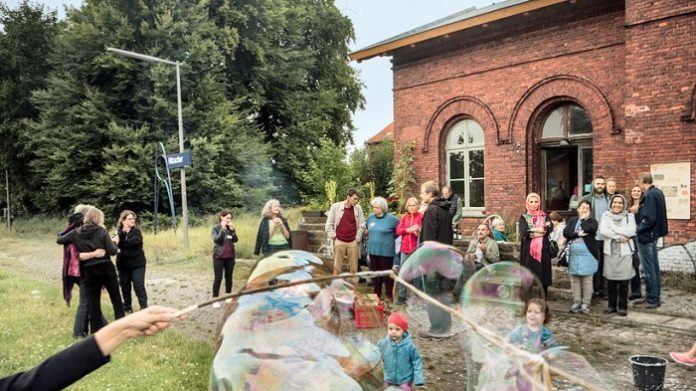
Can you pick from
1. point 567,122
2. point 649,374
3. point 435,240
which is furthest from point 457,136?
point 649,374

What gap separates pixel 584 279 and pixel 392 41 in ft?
36.6

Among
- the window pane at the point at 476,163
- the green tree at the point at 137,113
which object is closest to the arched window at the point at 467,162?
the window pane at the point at 476,163

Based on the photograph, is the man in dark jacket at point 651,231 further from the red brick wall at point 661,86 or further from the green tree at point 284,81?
the green tree at point 284,81

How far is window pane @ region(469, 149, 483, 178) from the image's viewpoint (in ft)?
56.3

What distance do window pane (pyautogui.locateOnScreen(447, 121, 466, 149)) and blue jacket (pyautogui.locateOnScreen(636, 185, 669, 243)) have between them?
8571 mm

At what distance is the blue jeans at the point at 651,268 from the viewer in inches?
362

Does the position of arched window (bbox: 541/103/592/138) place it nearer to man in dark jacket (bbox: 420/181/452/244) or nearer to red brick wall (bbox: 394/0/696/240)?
red brick wall (bbox: 394/0/696/240)

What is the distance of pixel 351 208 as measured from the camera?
33.7 ft

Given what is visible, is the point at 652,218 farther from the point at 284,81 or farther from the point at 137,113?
the point at 284,81

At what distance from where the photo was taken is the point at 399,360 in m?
4.39

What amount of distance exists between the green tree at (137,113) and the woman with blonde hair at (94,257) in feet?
63.5

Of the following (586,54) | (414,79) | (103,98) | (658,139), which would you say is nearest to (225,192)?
(103,98)

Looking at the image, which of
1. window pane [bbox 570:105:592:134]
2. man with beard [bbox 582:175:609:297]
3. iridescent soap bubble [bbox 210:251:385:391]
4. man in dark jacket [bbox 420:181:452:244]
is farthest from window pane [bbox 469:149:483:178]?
iridescent soap bubble [bbox 210:251:385:391]

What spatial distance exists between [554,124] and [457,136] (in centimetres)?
309
